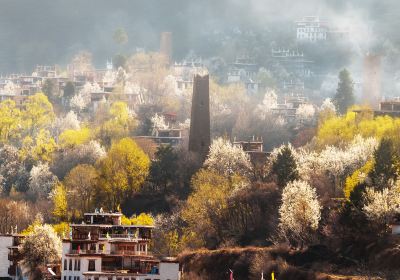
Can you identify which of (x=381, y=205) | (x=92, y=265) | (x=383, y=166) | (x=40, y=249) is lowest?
(x=92, y=265)

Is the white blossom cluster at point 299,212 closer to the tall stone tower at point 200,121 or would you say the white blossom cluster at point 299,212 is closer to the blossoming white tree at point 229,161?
the blossoming white tree at point 229,161

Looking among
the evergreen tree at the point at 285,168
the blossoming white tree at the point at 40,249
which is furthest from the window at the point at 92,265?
the evergreen tree at the point at 285,168

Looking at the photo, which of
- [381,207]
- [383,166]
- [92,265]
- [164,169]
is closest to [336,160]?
[383,166]

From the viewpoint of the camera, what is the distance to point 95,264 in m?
123

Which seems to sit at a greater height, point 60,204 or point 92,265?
point 60,204

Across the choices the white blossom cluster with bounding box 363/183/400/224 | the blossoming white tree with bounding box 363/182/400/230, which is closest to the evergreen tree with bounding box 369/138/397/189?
the white blossom cluster with bounding box 363/183/400/224

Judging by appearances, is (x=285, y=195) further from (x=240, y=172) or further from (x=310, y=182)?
(x=240, y=172)

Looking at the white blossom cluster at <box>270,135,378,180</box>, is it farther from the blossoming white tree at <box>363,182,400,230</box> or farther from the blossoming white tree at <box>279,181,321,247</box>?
the blossoming white tree at <box>363,182,400,230</box>

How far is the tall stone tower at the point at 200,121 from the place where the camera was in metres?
171

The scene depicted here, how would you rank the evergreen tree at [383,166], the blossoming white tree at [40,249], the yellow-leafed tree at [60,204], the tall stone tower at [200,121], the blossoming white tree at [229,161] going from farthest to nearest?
the tall stone tower at [200,121]
the yellow-leafed tree at [60,204]
the blossoming white tree at [229,161]
the blossoming white tree at [40,249]
the evergreen tree at [383,166]

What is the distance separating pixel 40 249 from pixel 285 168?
1940 cm

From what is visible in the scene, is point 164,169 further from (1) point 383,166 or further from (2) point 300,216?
(2) point 300,216

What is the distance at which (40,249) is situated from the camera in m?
138

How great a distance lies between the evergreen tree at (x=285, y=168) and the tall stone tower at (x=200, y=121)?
21703 millimetres
